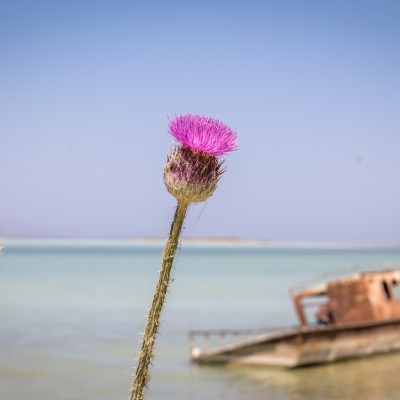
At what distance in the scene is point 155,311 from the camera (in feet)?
8.30

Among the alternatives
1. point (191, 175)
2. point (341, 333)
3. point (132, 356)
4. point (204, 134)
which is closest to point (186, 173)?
point (191, 175)

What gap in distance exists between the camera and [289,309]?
2463 inches

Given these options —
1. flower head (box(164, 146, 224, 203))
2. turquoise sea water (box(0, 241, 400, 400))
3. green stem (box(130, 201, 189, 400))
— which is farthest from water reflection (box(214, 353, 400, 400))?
green stem (box(130, 201, 189, 400))

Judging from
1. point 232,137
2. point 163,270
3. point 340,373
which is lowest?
point 163,270

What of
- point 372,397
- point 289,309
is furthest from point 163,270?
point 289,309

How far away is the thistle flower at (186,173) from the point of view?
252 cm

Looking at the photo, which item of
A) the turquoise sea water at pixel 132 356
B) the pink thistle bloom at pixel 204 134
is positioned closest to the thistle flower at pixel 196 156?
the pink thistle bloom at pixel 204 134

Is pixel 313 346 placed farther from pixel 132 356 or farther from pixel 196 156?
pixel 196 156

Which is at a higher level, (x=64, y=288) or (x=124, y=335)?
(x=64, y=288)

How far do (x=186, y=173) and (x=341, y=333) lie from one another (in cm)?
2773

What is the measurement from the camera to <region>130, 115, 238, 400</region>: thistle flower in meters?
2.52

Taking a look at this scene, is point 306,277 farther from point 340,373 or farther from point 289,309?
point 340,373

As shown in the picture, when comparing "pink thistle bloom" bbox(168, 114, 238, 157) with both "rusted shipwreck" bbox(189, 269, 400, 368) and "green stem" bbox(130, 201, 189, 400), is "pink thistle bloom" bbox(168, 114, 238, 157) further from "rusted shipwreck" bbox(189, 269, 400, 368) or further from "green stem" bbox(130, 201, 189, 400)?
"rusted shipwreck" bbox(189, 269, 400, 368)

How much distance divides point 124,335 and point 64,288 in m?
39.7
